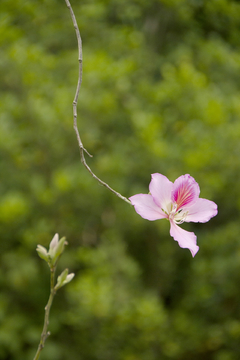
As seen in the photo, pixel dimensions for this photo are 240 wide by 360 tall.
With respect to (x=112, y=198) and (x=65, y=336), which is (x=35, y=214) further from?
(x=65, y=336)

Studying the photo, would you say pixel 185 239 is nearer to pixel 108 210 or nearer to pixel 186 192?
pixel 186 192

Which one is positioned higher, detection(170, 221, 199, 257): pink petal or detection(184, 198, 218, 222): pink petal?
detection(184, 198, 218, 222): pink petal

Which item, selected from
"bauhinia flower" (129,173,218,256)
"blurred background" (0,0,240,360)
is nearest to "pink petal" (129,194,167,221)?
"bauhinia flower" (129,173,218,256)

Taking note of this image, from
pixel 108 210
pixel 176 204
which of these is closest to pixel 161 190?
pixel 176 204

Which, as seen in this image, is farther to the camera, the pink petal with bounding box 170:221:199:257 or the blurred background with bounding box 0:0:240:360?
the blurred background with bounding box 0:0:240:360

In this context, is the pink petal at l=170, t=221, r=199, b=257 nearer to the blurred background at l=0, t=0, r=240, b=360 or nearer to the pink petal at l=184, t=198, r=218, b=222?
the pink petal at l=184, t=198, r=218, b=222

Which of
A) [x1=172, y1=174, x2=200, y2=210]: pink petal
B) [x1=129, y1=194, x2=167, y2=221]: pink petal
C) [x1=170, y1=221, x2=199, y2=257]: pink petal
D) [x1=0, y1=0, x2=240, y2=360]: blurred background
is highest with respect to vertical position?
[x1=0, y1=0, x2=240, y2=360]: blurred background
